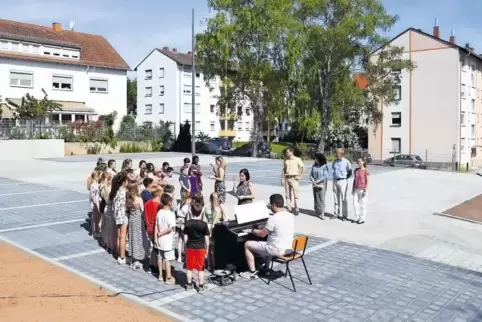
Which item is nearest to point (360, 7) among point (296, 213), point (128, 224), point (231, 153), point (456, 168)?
point (231, 153)

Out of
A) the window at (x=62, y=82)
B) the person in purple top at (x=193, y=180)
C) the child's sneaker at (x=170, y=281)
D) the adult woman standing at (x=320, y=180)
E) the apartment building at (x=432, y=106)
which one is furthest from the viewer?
the apartment building at (x=432, y=106)

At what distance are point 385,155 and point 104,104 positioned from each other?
91.5ft

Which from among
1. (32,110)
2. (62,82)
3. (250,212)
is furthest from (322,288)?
(62,82)

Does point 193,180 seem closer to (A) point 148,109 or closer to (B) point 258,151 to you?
(B) point 258,151

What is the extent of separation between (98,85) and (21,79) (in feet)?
21.2

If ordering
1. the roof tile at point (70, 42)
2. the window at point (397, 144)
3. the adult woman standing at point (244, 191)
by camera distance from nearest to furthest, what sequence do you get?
1. the adult woman standing at point (244, 191)
2. the roof tile at point (70, 42)
3. the window at point (397, 144)

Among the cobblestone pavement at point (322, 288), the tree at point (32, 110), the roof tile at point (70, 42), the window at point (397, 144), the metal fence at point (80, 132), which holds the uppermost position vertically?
the roof tile at point (70, 42)

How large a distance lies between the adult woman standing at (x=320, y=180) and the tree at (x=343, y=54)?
83.1 feet

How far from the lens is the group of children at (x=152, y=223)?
293 inches


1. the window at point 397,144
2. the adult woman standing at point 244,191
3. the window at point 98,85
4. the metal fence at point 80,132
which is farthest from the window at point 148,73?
the adult woman standing at point 244,191

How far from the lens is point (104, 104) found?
46094mm

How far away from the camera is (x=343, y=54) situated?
38844 mm

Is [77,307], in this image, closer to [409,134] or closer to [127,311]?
[127,311]

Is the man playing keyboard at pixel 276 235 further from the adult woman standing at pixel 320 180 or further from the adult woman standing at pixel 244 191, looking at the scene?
the adult woman standing at pixel 320 180
